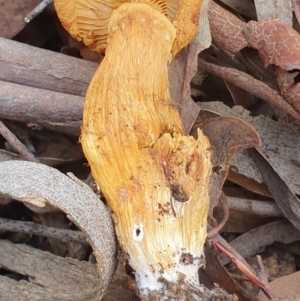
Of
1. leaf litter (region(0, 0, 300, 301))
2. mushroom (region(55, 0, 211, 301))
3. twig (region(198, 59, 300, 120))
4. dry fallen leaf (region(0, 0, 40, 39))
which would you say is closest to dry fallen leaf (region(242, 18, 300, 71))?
leaf litter (region(0, 0, 300, 301))

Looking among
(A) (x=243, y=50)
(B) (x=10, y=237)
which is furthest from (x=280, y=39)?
(B) (x=10, y=237)

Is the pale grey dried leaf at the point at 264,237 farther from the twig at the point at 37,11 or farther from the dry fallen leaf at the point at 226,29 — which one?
the twig at the point at 37,11

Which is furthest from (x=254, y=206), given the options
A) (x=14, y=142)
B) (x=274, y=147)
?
(x=14, y=142)

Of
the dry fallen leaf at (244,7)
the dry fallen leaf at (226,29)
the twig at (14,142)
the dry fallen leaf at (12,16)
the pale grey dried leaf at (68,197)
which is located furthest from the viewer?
the dry fallen leaf at (244,7)

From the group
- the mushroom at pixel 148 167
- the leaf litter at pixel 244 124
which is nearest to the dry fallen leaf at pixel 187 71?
the leaf litter at pixel 244 124

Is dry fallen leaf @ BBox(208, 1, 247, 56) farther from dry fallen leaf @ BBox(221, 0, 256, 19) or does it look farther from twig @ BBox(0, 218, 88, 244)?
twig @ BBox(0, 218, 88, 244)

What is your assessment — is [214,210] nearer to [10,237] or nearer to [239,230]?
[239,230]

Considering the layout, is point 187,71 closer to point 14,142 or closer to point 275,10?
point 275,10
